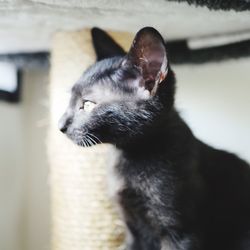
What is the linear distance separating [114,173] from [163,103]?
0.19 metres

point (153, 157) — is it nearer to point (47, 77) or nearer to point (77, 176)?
point (77, 176)

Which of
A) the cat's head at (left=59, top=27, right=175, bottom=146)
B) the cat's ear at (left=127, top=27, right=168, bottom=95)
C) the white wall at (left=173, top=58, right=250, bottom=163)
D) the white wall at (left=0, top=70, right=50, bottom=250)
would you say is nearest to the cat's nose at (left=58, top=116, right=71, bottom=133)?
the cat's head at (left=59, top=27, right=175, bottom=146)

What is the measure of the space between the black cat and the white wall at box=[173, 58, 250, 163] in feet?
1.19

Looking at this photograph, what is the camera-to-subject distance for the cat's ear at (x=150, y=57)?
0.74 m

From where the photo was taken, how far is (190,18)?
1.02 m

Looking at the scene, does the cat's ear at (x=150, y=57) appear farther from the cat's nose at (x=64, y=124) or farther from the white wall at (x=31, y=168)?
the white wall at (x=31, y=168)

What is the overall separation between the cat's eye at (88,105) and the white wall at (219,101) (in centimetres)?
51

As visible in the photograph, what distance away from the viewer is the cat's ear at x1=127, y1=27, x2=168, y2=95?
0.74m

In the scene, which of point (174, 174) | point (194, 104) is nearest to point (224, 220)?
point (174, 174)

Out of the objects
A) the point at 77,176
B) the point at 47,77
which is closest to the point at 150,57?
the point at 77,176

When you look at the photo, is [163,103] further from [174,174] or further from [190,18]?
[190,18]

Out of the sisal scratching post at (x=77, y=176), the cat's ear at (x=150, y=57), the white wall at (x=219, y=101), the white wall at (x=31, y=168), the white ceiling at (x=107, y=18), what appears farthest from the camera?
the white wall at (x=31, y=168)

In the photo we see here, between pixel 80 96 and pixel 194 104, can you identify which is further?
pixel 194 104

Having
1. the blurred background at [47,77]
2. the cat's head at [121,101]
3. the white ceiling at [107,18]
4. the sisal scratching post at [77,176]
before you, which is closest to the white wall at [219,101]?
the blurred background at [47,77]
